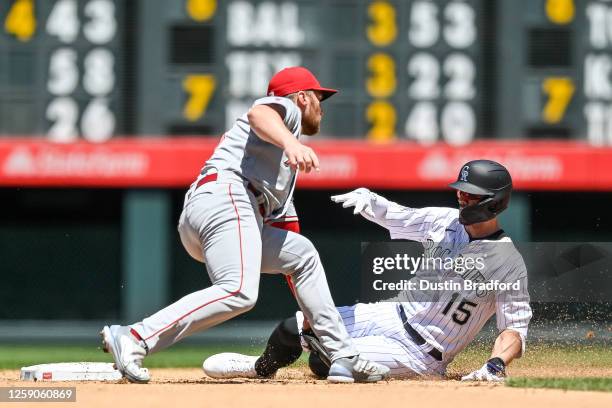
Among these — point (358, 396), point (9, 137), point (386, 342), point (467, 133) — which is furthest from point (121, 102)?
point (358, 396)

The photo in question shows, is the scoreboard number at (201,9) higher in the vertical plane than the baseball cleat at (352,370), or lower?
higher

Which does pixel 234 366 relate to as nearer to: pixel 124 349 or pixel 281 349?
pixel 281 349

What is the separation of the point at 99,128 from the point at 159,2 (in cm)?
132

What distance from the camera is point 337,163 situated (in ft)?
41.9

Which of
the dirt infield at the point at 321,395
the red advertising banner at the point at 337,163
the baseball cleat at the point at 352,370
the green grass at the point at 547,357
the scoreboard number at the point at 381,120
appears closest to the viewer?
the dirt infield at the point at 321,395

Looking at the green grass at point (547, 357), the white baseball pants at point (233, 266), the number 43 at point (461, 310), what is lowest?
the green grass at point (547, 357)

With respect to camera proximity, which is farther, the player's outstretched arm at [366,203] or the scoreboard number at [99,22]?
the scoreboard number at [99,22]

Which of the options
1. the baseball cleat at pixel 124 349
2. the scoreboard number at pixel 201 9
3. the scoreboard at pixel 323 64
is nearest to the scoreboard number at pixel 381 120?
the scoreboard at pixel 323 64

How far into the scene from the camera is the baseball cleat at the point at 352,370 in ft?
16.5

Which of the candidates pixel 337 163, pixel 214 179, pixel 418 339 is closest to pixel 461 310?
pixel 418 339

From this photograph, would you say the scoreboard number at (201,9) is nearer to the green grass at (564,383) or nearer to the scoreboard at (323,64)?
the scoreboard at (323,64)

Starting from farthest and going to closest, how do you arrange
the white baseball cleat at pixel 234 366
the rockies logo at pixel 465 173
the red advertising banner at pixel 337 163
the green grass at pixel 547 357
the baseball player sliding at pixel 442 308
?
the red advertising banner at pixel 337 163 < the green grass at pixel 547 357 < the white baseball cleat at pixel 234 366 < the rockies logo at pixel 465 173 < the baseball player sliding at pixel 442 308

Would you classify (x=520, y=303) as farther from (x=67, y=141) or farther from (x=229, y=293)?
(x=67, y=141)

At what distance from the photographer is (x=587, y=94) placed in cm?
1235
